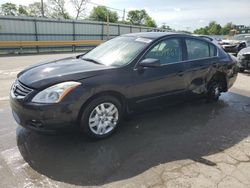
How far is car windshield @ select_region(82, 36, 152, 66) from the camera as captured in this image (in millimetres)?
3881

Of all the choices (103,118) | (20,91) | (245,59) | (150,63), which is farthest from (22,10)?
(103,118)

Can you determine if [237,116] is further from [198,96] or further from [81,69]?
[81,69]

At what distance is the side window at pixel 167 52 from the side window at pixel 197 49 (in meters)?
0.29

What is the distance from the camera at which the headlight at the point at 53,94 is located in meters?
3.06

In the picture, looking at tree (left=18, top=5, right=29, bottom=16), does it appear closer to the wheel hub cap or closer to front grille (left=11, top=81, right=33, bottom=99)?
front grille (left=11, top=81, right=33, bottom=99)

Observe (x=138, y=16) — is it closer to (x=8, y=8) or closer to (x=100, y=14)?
(x=100, y=14)

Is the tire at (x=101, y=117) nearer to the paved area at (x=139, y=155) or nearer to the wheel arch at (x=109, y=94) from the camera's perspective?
the wheel arch at (x=109, y=94)

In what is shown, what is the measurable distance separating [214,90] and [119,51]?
2.64m

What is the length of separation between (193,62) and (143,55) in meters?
1.31

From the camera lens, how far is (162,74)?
4098mm

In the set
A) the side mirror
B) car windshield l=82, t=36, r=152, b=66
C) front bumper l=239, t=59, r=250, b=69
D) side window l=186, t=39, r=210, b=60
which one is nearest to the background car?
front bumper l=239, t=59, r=250, b=69

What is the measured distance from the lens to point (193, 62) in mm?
4664

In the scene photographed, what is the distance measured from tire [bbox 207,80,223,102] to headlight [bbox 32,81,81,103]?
136 inches

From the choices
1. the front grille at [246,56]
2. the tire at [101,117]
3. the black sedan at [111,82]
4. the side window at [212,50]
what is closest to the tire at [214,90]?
the black sedan at [111,82]
